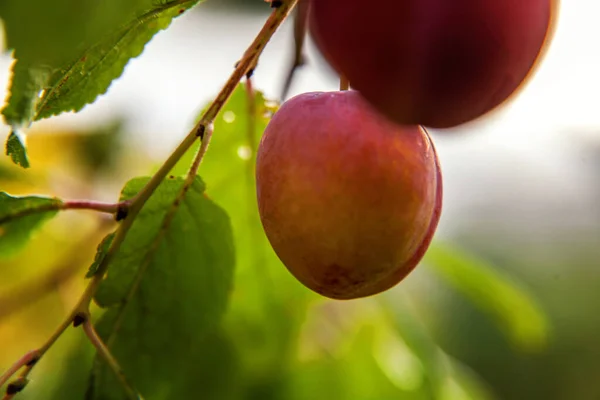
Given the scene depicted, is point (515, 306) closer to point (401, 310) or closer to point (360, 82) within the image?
point (401, 310)

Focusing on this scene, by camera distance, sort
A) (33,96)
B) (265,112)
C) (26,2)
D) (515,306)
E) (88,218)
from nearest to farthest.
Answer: (26,2) → (33,96) → (265,112) → (515,306) → (88,218)

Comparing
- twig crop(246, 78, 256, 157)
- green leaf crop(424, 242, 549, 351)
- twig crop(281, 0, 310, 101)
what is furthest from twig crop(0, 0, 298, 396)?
green leaf crop(424, 242, 549, 351)

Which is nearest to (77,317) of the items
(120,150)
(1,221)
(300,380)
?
(1,221)

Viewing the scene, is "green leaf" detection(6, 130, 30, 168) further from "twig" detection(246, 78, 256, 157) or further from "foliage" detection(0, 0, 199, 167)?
"twig" detection(246, 78, 256, 157)

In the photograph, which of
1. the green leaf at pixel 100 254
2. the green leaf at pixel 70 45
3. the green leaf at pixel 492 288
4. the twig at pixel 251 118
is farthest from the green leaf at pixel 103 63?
the green leaf at pixel 492 288

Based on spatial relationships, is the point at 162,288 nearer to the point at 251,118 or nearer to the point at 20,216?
the point at 20,216

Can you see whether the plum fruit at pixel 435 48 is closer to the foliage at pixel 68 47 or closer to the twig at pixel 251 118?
the foliage at pixel 68 47
